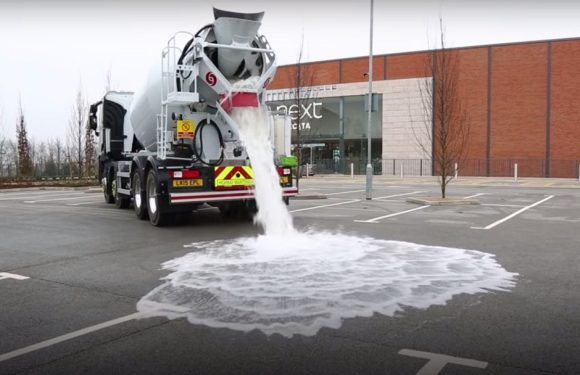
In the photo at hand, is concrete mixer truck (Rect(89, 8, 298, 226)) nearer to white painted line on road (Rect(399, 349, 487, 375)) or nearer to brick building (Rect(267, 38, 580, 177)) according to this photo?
white painted line on road (Rect(399, 349, 487, 375))

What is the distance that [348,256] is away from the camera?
8039 millimetres

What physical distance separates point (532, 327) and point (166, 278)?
407 cm

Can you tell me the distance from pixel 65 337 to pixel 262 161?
7351mm

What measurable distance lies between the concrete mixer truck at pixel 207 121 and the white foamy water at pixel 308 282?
8.65ft

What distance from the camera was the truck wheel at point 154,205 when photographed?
1184 cm

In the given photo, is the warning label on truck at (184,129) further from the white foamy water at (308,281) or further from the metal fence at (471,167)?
the metal fence at (471,167)

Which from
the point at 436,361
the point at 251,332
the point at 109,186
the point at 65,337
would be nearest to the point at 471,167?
the point at 109,186

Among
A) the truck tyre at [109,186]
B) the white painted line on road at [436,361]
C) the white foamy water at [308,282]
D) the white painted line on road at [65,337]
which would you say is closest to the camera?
the white painted line on road at [436,361]

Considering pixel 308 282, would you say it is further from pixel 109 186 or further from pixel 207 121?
pixel 109 186

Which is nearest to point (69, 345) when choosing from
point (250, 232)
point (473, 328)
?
point (473, 328)

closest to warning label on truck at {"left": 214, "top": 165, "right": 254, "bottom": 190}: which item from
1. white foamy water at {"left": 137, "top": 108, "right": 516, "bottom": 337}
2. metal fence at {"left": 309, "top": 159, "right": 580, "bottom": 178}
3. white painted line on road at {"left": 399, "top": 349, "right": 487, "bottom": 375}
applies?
white foamy water at {"left": 137, "top": 108, "right": 516, "bottom": 337}

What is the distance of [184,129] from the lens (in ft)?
38.2

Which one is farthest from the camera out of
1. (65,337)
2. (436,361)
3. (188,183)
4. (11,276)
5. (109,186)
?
(109,186)

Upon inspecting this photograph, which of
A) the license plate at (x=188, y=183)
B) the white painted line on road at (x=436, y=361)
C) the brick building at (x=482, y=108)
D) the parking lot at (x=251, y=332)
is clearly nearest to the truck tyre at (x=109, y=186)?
the license plate at (x=188, y=183)
